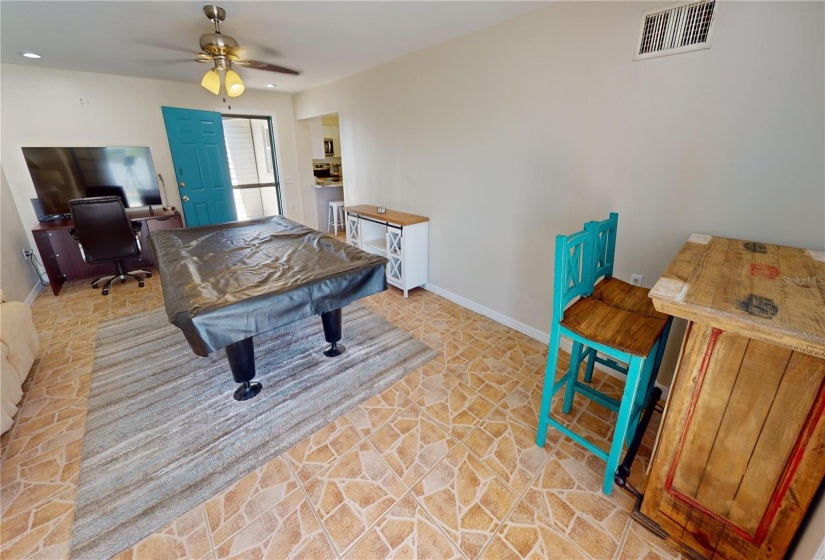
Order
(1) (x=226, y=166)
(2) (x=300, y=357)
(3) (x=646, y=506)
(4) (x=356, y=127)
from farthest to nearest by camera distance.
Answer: (1) (x=226, y=166) → (4) (x=356, y=127) → (2) (x=300, y=357) → (3) (x=646, y=506)

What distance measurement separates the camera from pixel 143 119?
A: 4.25m

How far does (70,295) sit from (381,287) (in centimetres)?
389

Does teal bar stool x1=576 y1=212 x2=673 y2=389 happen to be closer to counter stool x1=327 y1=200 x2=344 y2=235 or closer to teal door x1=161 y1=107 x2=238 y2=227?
counter stool x1=327 y1=200 x2=344 y2=235

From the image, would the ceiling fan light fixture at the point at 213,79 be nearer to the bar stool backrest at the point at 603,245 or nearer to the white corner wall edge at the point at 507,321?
the white corner wall edge at the point at 507,321

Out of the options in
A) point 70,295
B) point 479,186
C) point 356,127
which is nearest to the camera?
point 479,186

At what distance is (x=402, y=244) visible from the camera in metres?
3.40

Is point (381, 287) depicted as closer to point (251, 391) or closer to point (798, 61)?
point (251, 391)

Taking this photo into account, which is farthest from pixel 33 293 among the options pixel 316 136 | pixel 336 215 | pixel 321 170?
pixel 321 170

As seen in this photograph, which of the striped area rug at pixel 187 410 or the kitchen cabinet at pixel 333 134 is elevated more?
the kitchen cabinet at pixel 333 134

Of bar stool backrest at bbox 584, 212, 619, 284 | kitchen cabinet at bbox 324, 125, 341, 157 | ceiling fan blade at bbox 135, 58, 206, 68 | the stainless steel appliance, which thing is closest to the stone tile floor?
bar stool backrest at bbox 584, 212, 619, 284

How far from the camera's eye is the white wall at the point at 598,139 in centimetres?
152

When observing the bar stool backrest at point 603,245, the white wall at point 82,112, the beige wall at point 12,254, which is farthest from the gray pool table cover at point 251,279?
the white wall at point 82,112

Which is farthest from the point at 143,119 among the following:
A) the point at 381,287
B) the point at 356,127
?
the point at 381,287

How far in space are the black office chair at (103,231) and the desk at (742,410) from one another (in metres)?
4.74
